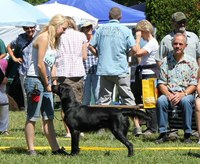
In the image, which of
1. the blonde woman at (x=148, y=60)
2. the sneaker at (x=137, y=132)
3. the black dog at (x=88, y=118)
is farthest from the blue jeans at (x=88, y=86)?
the black dog at (x=88, y=118)

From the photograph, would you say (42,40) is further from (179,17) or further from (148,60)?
(148,60)

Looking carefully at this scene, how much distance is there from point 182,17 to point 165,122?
1775mm

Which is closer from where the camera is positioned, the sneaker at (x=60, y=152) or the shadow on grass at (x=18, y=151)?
the sneaker at (x=60, y=152)

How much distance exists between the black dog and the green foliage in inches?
659

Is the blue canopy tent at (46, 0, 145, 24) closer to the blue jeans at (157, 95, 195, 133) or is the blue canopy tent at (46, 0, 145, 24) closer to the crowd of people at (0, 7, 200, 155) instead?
the crowd of people at (0, 7, 200, 155)

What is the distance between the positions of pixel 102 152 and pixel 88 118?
1.69 ft

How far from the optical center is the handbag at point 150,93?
36.1 feet

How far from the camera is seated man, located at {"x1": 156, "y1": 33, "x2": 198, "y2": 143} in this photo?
34.6ft

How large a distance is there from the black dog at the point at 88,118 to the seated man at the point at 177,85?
164 centimetres

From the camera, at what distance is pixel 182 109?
10.6 metres

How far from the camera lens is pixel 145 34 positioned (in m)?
12.0

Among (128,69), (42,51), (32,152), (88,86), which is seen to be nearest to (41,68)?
(42,51)

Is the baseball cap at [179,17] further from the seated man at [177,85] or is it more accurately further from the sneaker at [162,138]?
the sneaker at [162,138]

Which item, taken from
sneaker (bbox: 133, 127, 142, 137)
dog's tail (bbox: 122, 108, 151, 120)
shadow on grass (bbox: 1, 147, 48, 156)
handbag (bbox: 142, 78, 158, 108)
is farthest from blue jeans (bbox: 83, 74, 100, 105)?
dog's tail (bbox: 122, 108, 151, 120)
